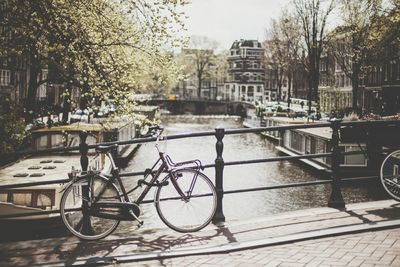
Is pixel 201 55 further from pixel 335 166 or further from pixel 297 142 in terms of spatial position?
pixel 335 166

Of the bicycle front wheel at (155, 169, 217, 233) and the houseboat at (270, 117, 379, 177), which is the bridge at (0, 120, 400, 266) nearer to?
the bicycle front wheel at (155, 169, 217, 233)

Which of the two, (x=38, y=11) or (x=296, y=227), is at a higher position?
(x=38, y=11)

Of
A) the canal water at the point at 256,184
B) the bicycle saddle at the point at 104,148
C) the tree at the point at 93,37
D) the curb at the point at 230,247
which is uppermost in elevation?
the tree at the point at 93,37

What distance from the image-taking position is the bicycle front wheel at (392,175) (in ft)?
22.5

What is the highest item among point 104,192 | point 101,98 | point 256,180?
point 101,98

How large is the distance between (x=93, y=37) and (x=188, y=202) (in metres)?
5.45

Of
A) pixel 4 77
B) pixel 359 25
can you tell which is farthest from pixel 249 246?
pixel 4 77

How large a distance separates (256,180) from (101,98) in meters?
16.0

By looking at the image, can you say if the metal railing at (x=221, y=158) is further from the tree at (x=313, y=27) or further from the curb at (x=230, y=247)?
the tree at (x=313, y=27)

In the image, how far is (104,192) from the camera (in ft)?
19.5

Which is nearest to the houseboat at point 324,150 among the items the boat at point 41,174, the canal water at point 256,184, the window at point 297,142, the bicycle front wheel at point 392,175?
the window at point 297,142

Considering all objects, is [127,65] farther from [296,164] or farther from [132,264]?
[296,164]

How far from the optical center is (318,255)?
16.5 ft

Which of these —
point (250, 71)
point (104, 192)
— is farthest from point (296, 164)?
point (250, 71)
